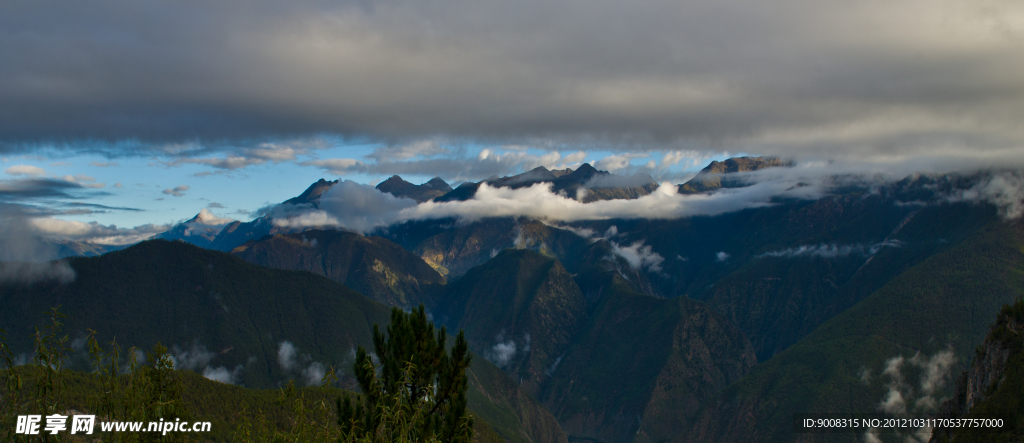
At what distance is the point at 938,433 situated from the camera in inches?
6718

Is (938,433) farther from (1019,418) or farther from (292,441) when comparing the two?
(292,441)

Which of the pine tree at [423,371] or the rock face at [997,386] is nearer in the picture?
the pine tree at [423,371]

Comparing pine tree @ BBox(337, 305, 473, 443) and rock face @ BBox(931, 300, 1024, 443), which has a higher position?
pine tree @ BBox(337, 305, 473, 443)

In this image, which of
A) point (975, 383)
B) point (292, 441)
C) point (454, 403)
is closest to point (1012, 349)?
point (975, 383)

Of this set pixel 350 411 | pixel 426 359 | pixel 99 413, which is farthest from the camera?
pixel 426 359

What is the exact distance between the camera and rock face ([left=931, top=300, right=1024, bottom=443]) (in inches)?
5310

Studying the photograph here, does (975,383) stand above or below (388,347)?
below

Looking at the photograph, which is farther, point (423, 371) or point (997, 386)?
point (997, 386)

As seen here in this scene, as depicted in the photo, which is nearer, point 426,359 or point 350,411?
point 350,411

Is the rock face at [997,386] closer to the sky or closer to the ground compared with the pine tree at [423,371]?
closer to the ground

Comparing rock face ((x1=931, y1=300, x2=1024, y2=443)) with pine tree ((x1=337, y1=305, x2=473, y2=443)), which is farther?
rock face ((x1=931, y1=300, x2=1024, y2=443))

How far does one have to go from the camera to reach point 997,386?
148875 millimetres

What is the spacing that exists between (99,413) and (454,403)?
724 inches

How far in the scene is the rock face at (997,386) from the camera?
13488 centimetres
